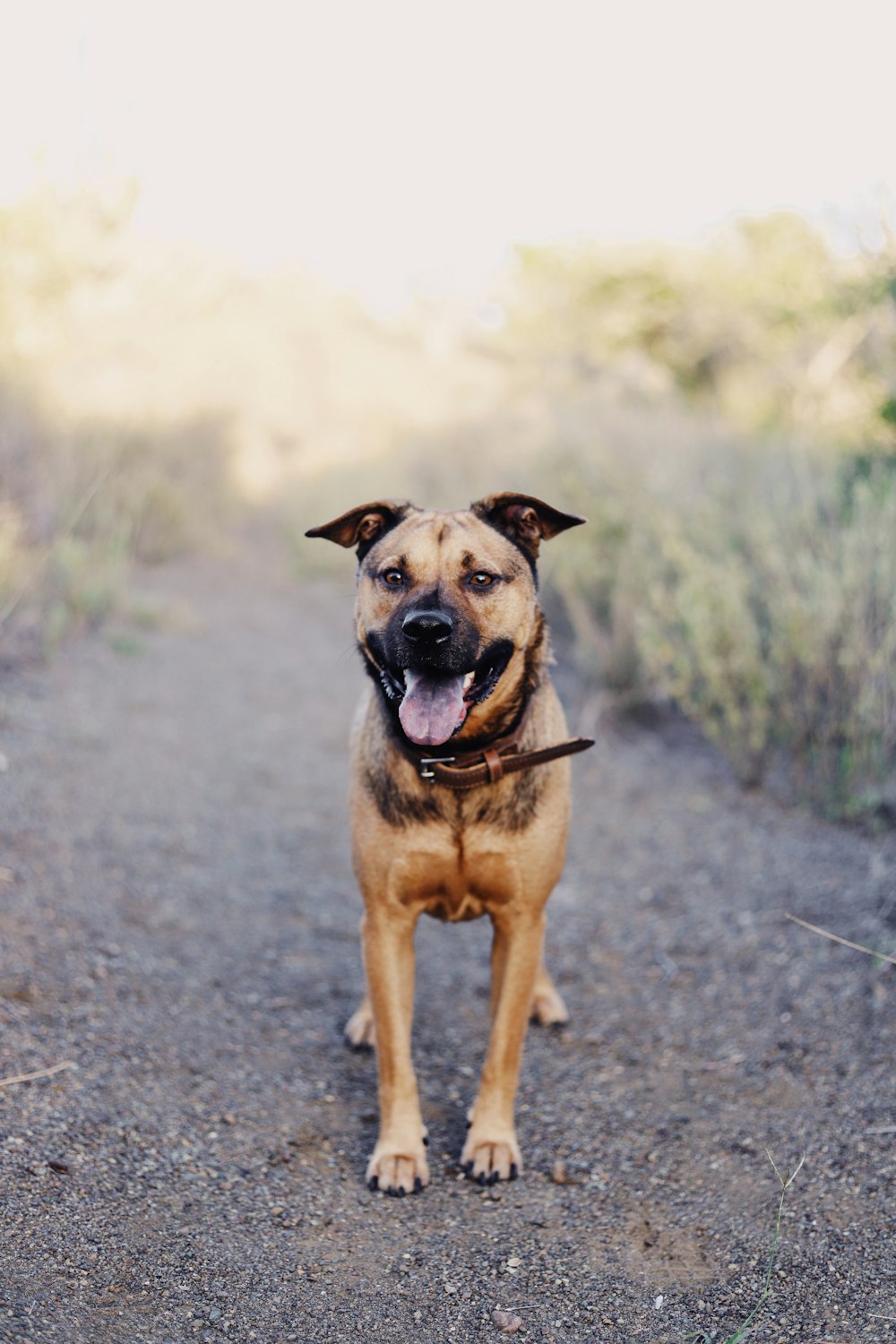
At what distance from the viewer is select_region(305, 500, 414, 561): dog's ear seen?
3311mm

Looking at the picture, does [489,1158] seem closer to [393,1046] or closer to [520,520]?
[393,1046]

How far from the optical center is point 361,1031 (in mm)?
3764

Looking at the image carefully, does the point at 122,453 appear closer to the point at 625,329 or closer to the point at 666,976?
the point at 666,976

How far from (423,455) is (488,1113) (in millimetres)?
11479

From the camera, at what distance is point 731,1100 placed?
347cm

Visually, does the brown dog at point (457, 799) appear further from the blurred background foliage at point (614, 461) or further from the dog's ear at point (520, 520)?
the blurred background foliage at point (614, 461)

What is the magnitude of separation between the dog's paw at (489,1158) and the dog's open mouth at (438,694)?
116 centimetres

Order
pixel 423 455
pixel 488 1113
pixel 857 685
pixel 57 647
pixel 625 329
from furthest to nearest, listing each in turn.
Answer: pixel 625 329 < pixel 423 455 < pixel 57 647 < pixel 857 685 < pixel 488 1113

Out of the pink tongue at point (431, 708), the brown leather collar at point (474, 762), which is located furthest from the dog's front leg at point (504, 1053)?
the pink tongue at point (431, 708)

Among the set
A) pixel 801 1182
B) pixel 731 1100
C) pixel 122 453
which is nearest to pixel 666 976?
pixel 731 1100

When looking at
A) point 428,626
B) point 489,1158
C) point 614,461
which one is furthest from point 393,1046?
point 614,461

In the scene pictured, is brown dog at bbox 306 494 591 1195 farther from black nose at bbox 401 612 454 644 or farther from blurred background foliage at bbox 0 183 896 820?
blurred background foliage at bbox 0 183 896 820

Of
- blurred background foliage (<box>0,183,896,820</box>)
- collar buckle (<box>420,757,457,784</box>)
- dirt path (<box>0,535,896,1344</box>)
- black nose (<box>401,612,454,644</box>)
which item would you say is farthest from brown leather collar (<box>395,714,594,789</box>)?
blurred background foliage (<box>0,183,896,820</box>)

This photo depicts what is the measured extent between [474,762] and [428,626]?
Result: 1.43 feet
